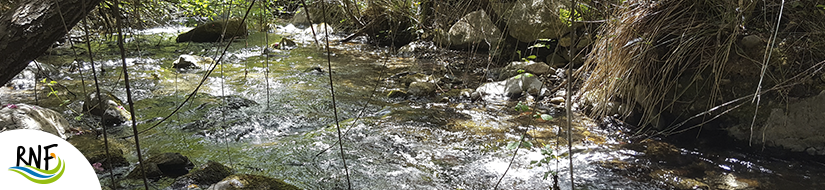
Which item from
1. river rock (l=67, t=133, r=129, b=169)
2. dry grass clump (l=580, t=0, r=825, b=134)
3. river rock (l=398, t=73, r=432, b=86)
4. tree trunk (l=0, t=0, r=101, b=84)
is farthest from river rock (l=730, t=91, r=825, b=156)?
river rock (l=67, t=133, r=129, b=169)

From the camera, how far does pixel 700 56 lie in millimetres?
3072

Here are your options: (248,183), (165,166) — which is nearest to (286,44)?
(165,166)

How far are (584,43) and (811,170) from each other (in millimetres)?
2464

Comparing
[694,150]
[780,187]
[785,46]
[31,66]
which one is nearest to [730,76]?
[785,46]

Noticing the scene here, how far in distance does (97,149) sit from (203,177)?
3.57ft

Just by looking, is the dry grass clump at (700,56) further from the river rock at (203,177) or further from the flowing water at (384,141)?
the river rock at (203,177)

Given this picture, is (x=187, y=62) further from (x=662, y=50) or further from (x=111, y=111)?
(x=662, y=50)

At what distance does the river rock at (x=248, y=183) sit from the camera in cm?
223

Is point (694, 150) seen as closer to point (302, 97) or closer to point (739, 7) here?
point (739, 7)

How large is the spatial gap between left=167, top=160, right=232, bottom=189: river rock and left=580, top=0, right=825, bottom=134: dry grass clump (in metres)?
2.48

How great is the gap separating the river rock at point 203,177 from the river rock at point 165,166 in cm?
Result: 13

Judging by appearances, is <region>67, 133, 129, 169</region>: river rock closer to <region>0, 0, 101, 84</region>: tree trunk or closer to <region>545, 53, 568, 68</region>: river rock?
<region>0, 0, 101, 84</region>: tree trunk

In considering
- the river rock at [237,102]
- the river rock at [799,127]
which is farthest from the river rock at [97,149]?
the river rock at [799,127]

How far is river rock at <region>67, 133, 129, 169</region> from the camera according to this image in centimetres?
275
